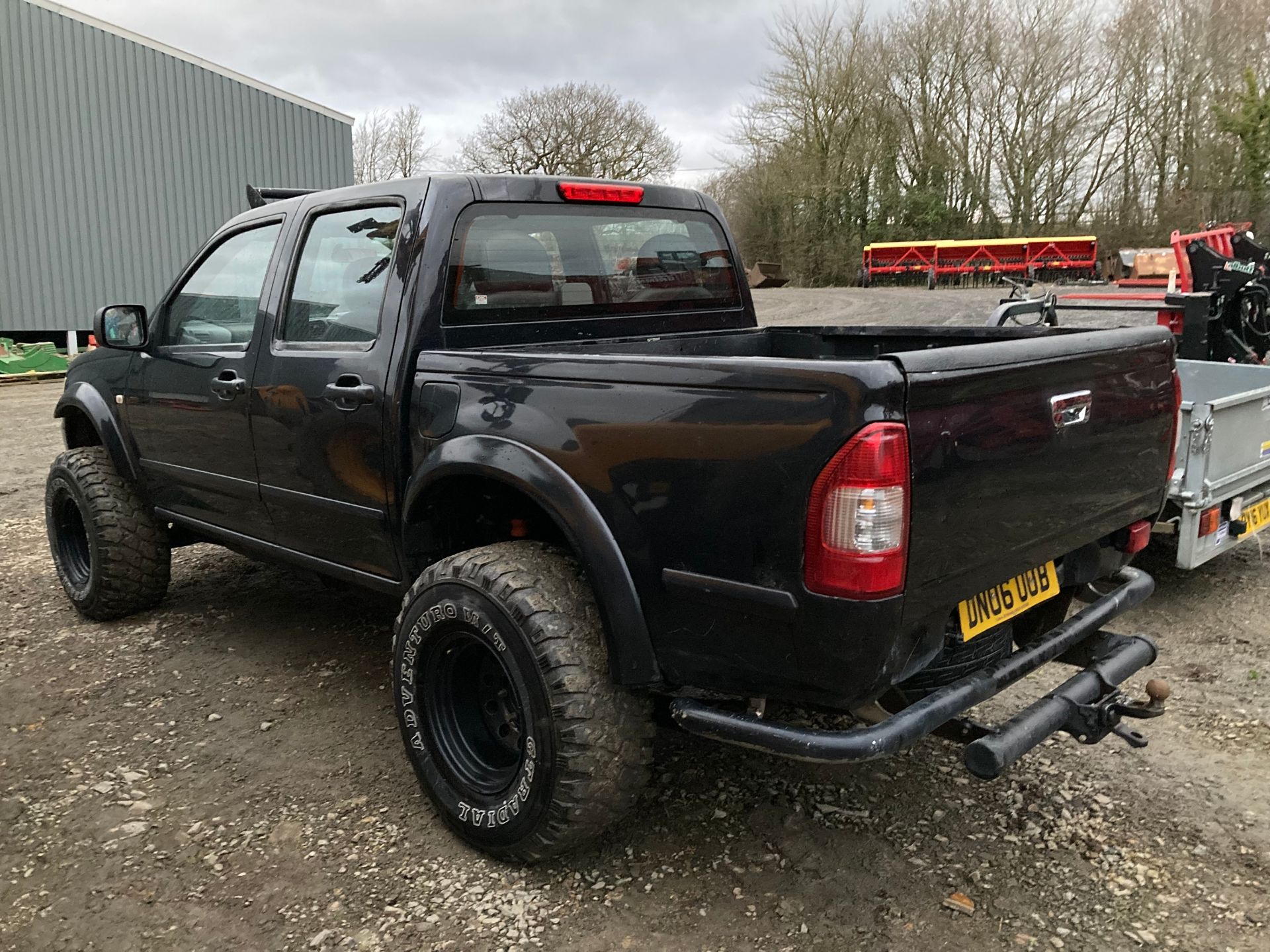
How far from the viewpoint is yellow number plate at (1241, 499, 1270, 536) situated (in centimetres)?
459

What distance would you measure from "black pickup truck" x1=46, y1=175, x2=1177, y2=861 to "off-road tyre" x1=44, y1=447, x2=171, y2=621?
0.65 metres

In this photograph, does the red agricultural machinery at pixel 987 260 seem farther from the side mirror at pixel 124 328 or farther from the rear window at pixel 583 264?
the side mirror at pixel 124 328

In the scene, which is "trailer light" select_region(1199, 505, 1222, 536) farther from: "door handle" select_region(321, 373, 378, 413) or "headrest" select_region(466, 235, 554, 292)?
"door handle" select_region(321, 373, 378, 413)

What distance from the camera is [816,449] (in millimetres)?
2016

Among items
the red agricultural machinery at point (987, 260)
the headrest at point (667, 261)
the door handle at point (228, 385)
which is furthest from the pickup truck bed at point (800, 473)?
the red agricultural machinery at point (987, 260)

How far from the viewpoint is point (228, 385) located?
11.9ft

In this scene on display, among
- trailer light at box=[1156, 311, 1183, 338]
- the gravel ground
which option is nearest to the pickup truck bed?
the gravel ground

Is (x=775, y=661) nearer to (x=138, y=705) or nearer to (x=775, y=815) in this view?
(x=775, y=815)

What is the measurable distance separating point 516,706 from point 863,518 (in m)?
1.18

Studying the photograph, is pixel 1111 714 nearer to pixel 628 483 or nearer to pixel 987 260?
pixel 628 483

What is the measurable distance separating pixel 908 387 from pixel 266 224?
2755mm

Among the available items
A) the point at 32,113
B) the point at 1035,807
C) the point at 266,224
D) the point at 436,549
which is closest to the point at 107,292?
the point at 32,113

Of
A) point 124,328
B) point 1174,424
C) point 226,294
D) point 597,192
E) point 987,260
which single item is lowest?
point 1174,424

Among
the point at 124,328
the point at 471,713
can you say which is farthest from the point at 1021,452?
the point at 124,328
